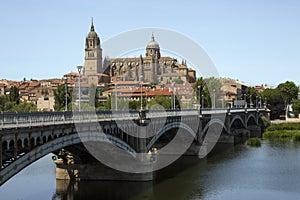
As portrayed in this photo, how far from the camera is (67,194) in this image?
35906 mm

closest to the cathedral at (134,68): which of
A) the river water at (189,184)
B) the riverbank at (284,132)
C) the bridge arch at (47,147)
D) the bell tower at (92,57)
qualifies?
the bell tower at (92,57)

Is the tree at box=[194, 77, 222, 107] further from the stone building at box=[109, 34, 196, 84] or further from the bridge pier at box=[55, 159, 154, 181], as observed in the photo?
the stone building at box=[109, 34, 196, 84]

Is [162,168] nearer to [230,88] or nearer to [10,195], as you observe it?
[10,195]

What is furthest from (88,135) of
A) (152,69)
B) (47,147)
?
(152,69)

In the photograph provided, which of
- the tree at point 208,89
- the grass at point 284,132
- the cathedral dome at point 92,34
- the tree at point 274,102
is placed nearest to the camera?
the grass at point 284,132

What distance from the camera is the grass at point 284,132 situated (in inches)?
3339

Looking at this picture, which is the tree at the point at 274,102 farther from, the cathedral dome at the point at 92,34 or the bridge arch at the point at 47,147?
the bridge arch at the point at 47,147

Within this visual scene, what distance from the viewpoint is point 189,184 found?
1602 inches

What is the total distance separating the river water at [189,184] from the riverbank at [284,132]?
31.7 meters

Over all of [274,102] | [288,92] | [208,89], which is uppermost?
[288,92]

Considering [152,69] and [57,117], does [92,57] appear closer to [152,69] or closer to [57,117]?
[152,69]

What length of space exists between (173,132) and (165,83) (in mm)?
121735

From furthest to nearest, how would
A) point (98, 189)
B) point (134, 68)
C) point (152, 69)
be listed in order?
point (134, 68) < point (152, 69) < point (98, 189)

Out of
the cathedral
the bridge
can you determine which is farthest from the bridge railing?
the cathedral
